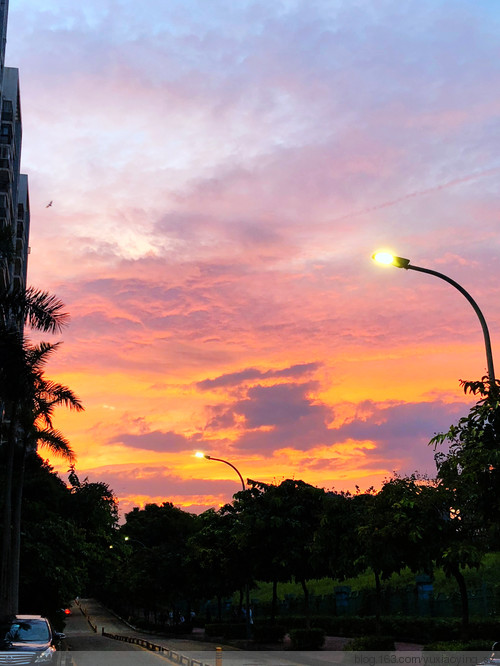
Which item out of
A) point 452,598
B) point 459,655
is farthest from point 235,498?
point 459,655

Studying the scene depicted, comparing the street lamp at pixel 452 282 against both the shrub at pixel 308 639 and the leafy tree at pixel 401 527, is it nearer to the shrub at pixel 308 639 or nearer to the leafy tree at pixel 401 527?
the leafy tree at pixel 401 527

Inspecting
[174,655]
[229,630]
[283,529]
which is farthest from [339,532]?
[229,630]

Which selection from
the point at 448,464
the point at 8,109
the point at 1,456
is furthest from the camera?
the point at 8,109

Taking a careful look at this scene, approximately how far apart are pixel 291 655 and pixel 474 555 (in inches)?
597

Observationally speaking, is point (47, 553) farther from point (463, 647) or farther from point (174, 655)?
point (463, 647)

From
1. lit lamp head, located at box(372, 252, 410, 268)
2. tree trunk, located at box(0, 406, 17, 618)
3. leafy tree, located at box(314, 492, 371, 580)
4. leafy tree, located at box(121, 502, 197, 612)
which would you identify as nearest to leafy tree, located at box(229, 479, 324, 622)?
leafy tree, located at box(314, 492, 371, 580)

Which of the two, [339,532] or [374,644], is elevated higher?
[339,532]

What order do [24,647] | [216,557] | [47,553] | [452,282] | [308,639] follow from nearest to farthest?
1. [452,282]
2. [24,647]
3. [308,639]
4. [47,553]
5. [216,557]

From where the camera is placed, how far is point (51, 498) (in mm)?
49594

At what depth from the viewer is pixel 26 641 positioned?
21984 mm

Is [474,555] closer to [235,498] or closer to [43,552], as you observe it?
[235,498]

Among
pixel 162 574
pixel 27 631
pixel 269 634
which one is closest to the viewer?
pixel 27 631

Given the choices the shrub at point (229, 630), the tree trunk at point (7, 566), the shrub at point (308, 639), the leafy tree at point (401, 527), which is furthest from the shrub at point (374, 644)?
the shrub at point (229, 630)

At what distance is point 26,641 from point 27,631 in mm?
628
